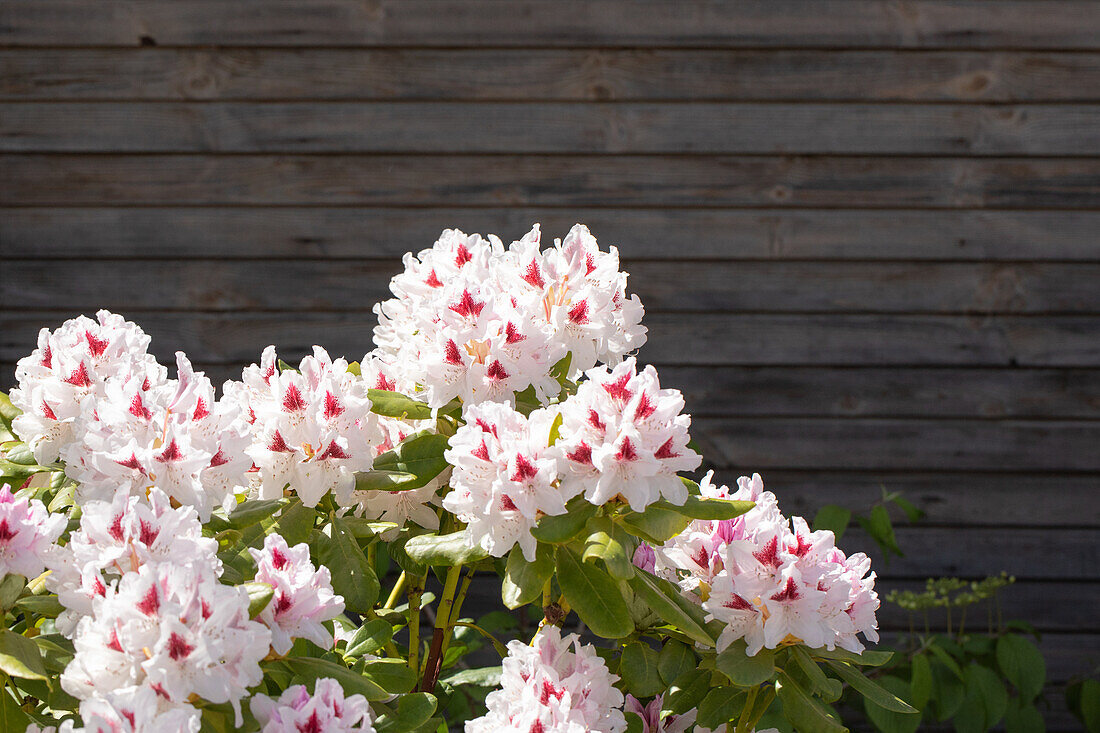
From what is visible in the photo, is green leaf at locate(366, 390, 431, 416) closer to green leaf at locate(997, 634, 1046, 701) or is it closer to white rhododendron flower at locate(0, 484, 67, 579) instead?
white rhododendron flower at locate(0, 484, 67, 579)

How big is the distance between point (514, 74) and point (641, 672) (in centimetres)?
171

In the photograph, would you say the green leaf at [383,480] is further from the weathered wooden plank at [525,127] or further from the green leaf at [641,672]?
the weathered wooden plank at [525,127]

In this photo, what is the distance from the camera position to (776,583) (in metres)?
0.76

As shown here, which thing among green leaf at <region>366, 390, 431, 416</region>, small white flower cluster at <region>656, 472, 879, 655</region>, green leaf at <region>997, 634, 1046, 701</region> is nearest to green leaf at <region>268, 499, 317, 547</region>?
green leaf at <region>366, 390, 431, 416</region>

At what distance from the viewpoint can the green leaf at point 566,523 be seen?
725mm

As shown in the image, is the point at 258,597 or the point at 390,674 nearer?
the point at 258,597

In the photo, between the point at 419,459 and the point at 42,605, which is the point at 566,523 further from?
the point at 42,605

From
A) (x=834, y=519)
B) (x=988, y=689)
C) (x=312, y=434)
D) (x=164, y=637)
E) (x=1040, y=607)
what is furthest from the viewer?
(x=1040, y=607)

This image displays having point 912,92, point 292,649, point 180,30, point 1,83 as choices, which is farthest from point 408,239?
point 292,649

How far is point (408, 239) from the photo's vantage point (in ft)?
7.45

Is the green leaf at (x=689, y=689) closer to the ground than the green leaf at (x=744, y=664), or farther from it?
closer to the ground

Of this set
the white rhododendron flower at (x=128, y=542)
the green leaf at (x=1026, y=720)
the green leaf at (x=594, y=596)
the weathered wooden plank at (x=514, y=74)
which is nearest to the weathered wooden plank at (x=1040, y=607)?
the green leaf at (x=1026, y=720)

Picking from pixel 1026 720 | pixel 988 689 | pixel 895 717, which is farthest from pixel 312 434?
pixel 1026 720

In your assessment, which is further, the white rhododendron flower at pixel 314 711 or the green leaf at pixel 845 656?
the green leaf at pixel 845 656
